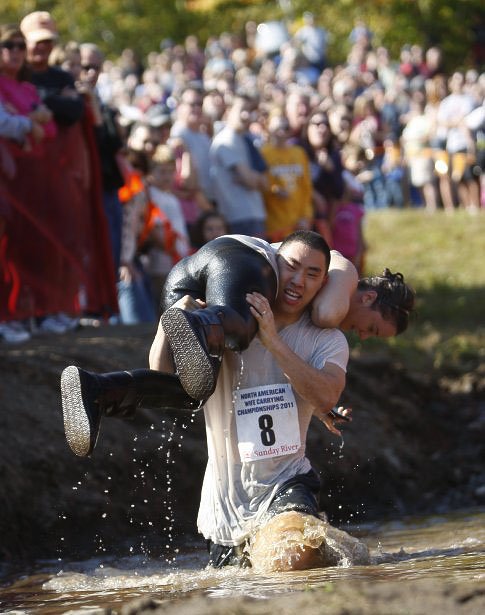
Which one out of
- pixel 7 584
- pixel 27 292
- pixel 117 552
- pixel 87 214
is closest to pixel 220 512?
pixel 7 584

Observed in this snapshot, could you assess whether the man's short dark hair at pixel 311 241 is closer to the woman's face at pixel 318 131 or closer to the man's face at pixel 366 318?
the man's face at pixel 366 318

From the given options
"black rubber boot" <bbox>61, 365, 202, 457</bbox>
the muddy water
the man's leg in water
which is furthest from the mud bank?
"black rubber boot" <bbox>61, 365, 202, 457</bbox>

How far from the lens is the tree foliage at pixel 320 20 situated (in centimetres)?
3325

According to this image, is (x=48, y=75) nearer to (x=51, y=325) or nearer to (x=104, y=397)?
(x=51, y=325)

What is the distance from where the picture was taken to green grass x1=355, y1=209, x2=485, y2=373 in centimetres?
1321

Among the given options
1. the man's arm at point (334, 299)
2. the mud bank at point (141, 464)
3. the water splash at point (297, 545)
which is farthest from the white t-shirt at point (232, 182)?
the water splash at point (297, 545)

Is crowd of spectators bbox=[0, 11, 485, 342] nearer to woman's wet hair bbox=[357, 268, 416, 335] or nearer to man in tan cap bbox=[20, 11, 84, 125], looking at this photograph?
man in tan cap bbox=[20, 11, 84, 125]

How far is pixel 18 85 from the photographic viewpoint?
9.48 meters

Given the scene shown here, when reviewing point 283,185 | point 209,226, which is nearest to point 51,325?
point 209,226

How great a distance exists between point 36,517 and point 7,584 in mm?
1066

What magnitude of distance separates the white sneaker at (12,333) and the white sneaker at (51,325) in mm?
538

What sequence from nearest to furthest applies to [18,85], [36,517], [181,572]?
[181,572]
[36,517]
[18,85]

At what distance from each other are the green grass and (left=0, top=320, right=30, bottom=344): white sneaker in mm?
3678

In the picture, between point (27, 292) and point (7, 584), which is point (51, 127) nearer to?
point (27, 292)
